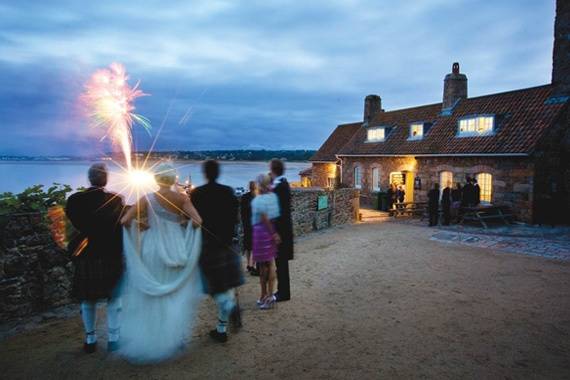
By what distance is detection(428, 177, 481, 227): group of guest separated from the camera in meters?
13.6

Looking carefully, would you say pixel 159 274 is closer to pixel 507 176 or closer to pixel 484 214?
pixel 484 214

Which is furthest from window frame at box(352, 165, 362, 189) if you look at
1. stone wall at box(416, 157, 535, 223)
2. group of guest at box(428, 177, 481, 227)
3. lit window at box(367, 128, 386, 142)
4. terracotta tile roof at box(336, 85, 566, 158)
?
group of guest at box(428, 177, 481, 227)

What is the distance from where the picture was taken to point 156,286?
363cm

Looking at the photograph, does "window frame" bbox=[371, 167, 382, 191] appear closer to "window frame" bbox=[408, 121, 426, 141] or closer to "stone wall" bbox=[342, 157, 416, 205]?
"stone wall" bbox=[342, 157, 416, 205]

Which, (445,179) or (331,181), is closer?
(445,179)

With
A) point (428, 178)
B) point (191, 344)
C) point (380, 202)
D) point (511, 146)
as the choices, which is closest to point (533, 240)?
point (511, 146)

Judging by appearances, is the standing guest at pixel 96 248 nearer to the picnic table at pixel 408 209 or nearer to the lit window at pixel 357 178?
the picnic table at pixel 408 209

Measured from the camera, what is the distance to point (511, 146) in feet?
46.8

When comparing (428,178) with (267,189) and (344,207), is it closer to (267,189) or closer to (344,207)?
(344,207)

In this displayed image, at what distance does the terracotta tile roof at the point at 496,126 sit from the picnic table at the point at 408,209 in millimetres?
2714

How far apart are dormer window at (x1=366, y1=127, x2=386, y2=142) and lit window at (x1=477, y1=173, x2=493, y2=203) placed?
7.55 metres

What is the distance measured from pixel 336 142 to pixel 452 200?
14.2 m

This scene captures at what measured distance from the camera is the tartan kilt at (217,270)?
13.0 ft

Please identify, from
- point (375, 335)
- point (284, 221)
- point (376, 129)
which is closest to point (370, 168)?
point (376, 129)
